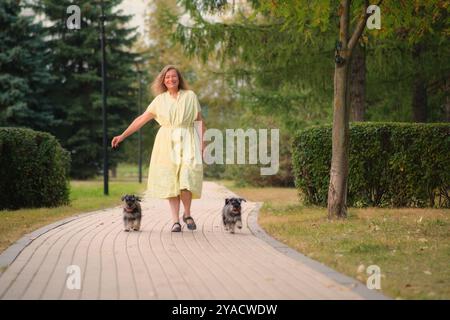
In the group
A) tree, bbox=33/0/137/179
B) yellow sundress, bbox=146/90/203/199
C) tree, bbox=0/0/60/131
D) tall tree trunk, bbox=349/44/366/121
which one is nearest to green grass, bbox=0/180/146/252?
yellow sundress, bbox=146/90/203/199

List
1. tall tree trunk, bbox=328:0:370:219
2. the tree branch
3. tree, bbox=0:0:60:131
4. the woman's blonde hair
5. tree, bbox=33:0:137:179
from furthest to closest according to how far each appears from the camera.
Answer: tree, bbox=33:0:137:179 → tree, bbox=0:0:60:131 → tall tree trunk, bbox=328:0:370:219 → the tree branch → the woman's blonde hair

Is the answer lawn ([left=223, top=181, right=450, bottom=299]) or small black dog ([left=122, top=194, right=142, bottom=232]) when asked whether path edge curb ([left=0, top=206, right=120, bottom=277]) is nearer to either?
small black dog ([left=122, top=194, right=142, bottom=232])

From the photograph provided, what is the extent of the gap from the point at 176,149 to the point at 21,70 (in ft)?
101

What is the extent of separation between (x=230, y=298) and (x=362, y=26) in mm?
7337

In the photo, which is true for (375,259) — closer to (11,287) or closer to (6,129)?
(11,287)

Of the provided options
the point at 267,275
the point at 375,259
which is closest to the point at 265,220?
the point at 375,259

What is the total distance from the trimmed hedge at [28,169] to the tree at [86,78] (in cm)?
2809

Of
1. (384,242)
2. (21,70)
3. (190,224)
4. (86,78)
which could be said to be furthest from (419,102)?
(86,78)

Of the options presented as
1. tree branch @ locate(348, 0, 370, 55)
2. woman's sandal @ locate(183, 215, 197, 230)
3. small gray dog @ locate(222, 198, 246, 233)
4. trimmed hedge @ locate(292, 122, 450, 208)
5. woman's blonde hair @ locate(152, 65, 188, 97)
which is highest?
tree branch @ locate(348, 0, 370, 55)

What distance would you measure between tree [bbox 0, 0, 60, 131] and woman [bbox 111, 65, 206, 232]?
2830cm

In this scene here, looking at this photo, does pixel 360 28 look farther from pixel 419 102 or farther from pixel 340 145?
pixel 419 102

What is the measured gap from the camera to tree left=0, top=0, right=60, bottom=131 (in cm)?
3675

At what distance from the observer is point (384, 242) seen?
28.6ft

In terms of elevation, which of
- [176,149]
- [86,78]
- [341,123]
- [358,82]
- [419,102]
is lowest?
[176,149]
